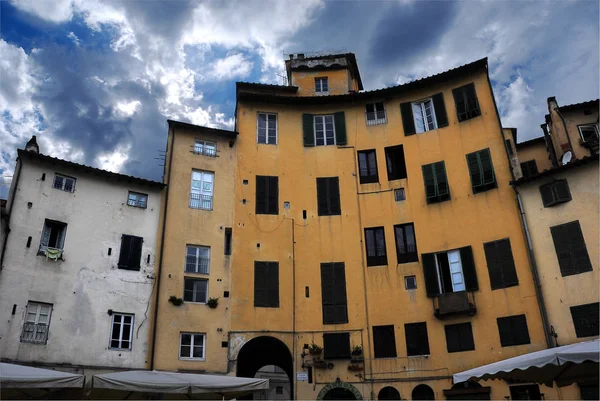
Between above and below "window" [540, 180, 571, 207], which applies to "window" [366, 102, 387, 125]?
above

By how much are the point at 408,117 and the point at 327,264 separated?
10.2 metres

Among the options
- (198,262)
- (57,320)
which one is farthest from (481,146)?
(57,320)

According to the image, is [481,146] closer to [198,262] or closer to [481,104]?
[481,104]

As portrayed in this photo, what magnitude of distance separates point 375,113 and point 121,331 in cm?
1915

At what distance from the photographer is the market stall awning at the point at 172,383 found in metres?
14.5

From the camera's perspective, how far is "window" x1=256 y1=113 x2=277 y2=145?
3109cm

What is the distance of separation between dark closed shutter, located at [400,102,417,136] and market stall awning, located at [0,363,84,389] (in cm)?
2221

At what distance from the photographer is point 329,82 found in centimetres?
3591

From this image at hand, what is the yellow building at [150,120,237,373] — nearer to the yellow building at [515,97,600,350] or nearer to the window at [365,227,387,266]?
the window at [365,227,387,266]

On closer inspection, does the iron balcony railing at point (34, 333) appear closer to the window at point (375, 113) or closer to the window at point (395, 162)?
the window at point (395, 162)

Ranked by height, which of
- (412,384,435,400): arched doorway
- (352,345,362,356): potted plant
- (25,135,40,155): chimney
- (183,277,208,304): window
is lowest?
(412,384,435,400): arched doorway

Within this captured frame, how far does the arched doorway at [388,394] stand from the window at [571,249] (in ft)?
31.6

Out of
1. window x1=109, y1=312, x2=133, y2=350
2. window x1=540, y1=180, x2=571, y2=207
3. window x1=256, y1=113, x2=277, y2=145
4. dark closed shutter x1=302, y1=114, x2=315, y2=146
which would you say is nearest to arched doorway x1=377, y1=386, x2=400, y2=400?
window x1=540, y1=180, x2=571, y2=207

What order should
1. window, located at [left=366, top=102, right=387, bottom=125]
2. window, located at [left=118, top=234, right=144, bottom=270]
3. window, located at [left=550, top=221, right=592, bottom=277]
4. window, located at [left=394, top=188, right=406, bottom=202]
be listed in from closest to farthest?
1. window, located at [left=550, top=221, right=592, bottom=277]
2. window, located at [left=118, top=234, right=144, bottom=270]
3. window, located at [left=394, top=188, right=406, bottom=202]
4. window, located at [left=366, top=102, right=387, bottom=125]
